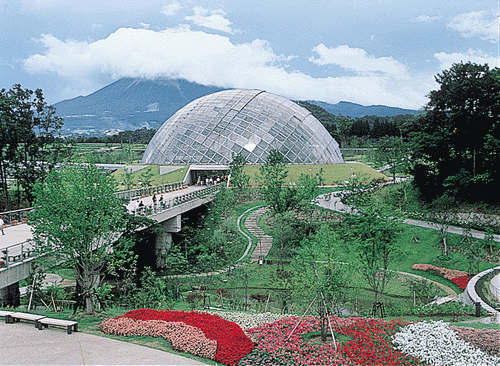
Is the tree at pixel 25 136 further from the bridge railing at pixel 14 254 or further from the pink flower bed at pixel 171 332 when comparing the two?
the pink flower bed at pixel 171 332

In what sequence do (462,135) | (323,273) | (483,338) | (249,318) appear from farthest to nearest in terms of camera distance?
(462,135) < (249,318) < (323,273) < (483,338)

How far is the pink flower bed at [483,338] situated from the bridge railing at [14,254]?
1203cm

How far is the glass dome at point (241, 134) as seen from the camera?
161 ft

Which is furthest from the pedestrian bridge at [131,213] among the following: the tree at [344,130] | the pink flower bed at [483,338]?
the tree at [344,130]

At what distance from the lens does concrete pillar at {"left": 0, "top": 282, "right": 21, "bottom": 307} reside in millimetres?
13623

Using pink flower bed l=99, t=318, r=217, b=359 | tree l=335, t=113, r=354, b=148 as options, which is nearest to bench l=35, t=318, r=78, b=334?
pink flower bed l=99, t=318, r=217, b=359

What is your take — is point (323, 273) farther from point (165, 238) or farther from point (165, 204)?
point (165, 238)

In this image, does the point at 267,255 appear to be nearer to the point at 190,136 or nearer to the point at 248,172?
the point at 248,172

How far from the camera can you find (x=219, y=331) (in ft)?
35.1

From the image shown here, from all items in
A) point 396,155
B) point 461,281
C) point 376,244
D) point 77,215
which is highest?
point 396,155

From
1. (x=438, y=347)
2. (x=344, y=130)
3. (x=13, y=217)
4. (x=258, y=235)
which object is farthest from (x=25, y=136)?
(x=344, y=130)

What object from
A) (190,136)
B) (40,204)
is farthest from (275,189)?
(190,136)

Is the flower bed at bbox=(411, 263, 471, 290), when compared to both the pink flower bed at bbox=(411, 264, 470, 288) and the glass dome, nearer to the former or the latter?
the pink flower bed at bbox=(411, 264, 470, 288)

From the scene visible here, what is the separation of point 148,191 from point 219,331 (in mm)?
27463
